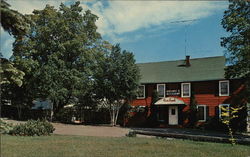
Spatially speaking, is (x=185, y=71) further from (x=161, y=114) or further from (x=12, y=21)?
(x=12, y=21)

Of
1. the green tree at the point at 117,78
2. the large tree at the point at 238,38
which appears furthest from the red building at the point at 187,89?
the large tree at the point at 238,38

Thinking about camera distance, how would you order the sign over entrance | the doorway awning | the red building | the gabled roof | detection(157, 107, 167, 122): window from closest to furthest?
the red building → the doorway awning → the gabled roof → the sign over entrance → detection(157, 107, 167, 122): window

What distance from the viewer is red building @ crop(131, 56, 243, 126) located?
29.3 m

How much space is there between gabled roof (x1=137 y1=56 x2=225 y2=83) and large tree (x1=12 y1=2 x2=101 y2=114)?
663cm

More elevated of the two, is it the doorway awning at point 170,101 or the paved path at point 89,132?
the doorway awning at point 170,101

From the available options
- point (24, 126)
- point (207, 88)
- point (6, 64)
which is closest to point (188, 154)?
point (6, 64)

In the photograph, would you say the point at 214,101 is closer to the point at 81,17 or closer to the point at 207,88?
the point at 207,88

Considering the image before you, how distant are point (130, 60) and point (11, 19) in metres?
23.9

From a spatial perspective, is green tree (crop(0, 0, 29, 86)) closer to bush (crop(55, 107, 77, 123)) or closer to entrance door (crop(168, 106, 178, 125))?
entrance door (crop(168, 106, 178, 125))

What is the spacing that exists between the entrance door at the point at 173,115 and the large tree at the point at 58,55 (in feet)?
28.6

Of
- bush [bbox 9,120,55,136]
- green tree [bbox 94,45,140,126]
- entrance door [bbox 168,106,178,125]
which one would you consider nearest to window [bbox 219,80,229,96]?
entrance door [bbox 168,106,178,125]

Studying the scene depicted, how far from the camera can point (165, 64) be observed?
116ft

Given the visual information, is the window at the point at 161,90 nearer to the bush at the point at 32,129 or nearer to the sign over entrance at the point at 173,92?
the sign over entrance at the point at 173,92

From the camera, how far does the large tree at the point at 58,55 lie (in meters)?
30.2
